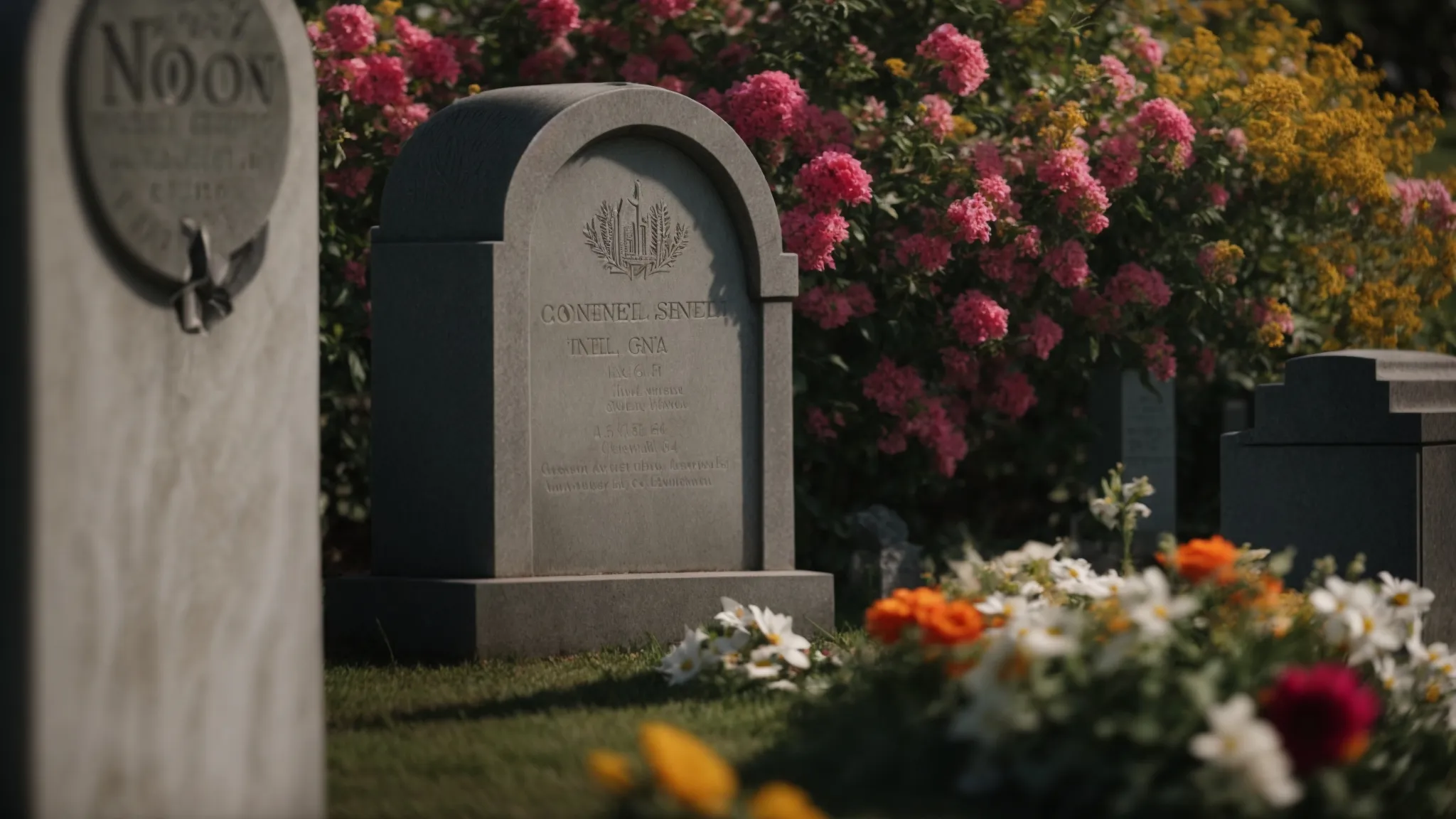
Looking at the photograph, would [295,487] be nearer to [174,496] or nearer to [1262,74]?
[174,496]

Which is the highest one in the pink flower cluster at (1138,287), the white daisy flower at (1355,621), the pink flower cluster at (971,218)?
the pink flower cluster at (971,218)

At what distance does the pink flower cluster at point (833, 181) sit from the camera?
7.43 meters

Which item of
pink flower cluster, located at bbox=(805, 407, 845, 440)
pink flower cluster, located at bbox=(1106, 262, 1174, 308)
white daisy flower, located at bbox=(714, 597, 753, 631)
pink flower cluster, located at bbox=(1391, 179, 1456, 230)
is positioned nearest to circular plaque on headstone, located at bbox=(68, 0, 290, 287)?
white daisy flower, located at bbox=(714, 597, 753, 631)

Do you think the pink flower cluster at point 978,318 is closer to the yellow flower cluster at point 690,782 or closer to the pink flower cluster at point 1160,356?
the pink flower cluster at point 1160,356

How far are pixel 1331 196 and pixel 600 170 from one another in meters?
4.49

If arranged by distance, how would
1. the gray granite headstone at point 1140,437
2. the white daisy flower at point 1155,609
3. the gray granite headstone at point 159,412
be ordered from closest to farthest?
the gray granite headstone at point 159,412 < the white daisy flower at point 1155,609 < the gray granite headstone at point 1140,437

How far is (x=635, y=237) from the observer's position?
20.7ft

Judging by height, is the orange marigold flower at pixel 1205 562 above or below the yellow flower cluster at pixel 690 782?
above

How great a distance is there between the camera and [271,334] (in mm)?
3666

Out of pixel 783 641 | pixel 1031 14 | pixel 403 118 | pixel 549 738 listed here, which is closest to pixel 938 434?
pixel 1031 14

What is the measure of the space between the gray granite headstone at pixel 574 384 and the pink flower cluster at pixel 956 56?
1.87 m

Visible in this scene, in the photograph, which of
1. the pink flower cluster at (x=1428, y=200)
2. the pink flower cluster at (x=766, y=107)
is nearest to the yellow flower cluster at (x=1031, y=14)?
the pink flower cluster at (x=766, y=107)

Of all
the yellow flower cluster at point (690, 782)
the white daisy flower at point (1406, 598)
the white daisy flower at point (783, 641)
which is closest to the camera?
the yellow flower cluster at point (690, 782)

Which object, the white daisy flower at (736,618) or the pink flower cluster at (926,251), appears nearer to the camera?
the white daisy flower at (736,618)
